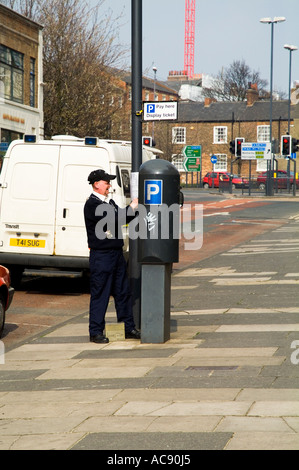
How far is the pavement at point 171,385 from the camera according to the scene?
17.4ft

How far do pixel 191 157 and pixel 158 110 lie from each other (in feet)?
201

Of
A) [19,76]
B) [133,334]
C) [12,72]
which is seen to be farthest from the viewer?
[19,76]

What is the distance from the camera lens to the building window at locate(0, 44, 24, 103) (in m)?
33.0

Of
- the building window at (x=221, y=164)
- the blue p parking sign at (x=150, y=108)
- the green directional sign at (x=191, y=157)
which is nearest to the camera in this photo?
the blue p parking sign at (x=150, y=108)

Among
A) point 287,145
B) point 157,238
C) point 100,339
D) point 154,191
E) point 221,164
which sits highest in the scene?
point 287,145

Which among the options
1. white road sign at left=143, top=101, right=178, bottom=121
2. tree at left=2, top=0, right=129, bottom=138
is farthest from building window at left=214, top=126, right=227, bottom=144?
white road sign at left=143, top=101, right=178, bottom=121

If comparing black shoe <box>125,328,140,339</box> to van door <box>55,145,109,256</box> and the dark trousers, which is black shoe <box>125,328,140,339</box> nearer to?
the dark trousers

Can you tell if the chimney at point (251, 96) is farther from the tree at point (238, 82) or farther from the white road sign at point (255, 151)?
the white road sign at point (255, 151)

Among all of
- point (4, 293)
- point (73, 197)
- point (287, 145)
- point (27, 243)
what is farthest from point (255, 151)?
point (4, 293)

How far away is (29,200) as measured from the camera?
13.5m

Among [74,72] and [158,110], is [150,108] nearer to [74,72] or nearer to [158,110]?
[158,110]

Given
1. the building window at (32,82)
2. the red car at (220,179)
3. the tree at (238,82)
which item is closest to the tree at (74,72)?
the building window at (32,82)

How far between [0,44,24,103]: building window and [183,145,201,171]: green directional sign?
35902 millimetres

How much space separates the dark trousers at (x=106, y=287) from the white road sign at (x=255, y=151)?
140 ft
